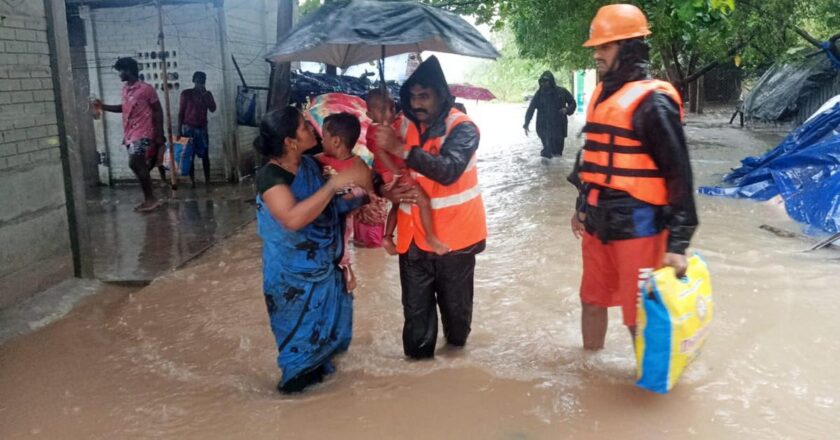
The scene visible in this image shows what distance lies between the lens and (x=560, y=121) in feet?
42.0

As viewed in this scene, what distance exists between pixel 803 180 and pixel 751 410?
579 cm

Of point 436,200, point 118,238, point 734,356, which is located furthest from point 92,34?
point 734,356

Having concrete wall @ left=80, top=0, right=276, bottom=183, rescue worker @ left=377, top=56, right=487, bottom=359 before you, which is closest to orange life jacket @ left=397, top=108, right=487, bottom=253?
rescue worker @ left=377, top=56, right=487, bottom=359

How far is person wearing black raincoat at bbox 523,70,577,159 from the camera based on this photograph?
504 inches

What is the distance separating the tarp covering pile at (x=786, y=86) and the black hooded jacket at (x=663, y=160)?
14.4 metres

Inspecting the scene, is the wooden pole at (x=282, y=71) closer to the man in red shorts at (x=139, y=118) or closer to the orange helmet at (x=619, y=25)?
the man in red shorts at (x=139, y=118)

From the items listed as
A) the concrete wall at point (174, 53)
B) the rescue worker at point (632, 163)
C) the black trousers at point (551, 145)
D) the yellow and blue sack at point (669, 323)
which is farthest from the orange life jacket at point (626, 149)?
the black trousers at point (551, 145)

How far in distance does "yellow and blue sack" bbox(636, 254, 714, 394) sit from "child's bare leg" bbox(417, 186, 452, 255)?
981 millimetres

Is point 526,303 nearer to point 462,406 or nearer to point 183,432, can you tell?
point 462,406

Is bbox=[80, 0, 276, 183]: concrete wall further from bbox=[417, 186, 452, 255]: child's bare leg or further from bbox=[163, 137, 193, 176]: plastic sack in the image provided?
bbox=[417, 186, 452, 255]: child's bare leg

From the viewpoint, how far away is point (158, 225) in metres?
7.79

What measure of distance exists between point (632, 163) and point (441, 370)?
1.56 m

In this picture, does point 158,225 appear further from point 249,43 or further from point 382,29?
point 382,29

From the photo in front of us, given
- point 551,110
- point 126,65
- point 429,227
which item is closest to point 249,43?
point 126,65
